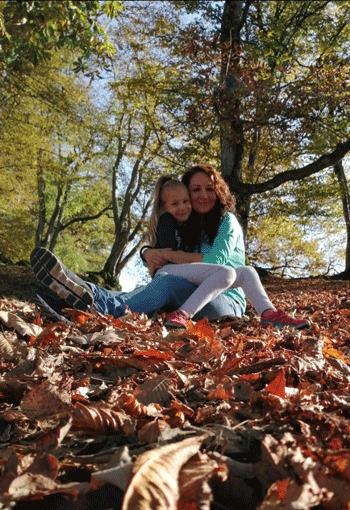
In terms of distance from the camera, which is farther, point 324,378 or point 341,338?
point 341,338

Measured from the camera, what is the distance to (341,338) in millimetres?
3100

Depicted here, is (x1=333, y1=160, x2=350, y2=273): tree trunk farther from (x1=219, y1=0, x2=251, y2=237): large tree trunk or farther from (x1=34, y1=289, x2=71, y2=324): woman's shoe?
(x1=34, y1=289, x2=71, y2=324): woman's shoe

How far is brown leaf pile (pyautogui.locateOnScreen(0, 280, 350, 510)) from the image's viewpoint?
885mm

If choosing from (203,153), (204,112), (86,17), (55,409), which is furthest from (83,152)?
(55,409)

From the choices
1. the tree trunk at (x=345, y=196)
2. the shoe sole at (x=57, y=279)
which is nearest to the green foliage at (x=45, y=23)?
the shoe sole at (x=57, y=279)

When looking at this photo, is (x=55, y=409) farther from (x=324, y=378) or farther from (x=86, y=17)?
(x=86, y=17)

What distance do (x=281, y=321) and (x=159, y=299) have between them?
3.44ft

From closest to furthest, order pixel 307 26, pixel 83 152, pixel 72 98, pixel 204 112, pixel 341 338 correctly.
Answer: pixel 341 338
pixel 204 112
pixel 307 26
pixel 72 98
pixel 83 152

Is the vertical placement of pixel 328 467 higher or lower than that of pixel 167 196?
lower

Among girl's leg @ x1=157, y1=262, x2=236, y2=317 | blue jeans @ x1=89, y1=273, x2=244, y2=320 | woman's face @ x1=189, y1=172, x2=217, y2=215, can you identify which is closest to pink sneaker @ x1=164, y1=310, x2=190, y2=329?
girl's leg @ x1=157, y1=262, x2=236, y2=317

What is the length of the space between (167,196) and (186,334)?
236cm

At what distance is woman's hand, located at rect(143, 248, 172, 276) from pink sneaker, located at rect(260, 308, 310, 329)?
4.00 ft

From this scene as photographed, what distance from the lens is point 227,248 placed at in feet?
14.5

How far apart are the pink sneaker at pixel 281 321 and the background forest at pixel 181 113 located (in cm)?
392
